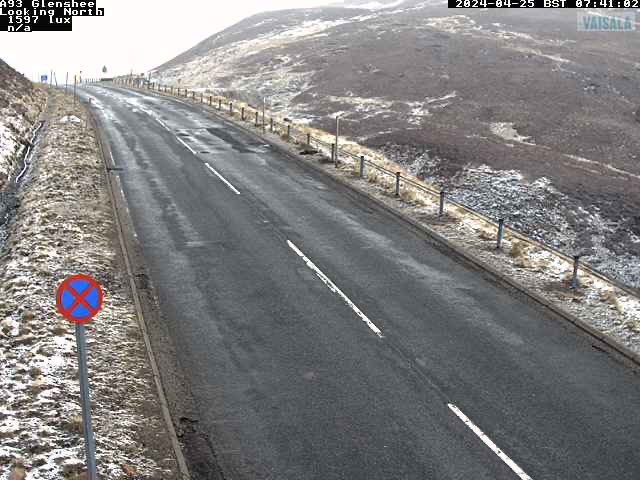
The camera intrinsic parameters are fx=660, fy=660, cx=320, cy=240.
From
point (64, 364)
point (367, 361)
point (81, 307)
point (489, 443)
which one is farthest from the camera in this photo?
point (367, 361)

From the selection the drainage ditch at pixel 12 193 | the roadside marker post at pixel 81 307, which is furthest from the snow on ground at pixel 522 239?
the drainage ditch at pixel 12 193

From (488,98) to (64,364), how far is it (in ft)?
164

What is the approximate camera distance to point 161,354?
11.6 metres

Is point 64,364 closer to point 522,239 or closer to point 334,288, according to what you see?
point 334,288

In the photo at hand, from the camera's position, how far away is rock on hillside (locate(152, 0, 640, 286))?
29.1 meters

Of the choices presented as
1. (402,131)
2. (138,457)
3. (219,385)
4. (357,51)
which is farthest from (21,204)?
(357,51)

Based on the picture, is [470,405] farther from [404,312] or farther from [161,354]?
[161,354]

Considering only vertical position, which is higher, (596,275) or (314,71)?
(314,71)

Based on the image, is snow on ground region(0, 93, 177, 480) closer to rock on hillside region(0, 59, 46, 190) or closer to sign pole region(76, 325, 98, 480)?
sign pole region(76, 325, 98, 480)

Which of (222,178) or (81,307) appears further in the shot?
(222,178)

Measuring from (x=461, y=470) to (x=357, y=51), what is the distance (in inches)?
2921

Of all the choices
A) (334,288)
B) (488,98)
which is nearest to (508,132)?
(488,98)

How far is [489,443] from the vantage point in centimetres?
929

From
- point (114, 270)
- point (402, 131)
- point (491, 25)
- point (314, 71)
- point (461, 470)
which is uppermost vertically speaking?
point (491, 25)
